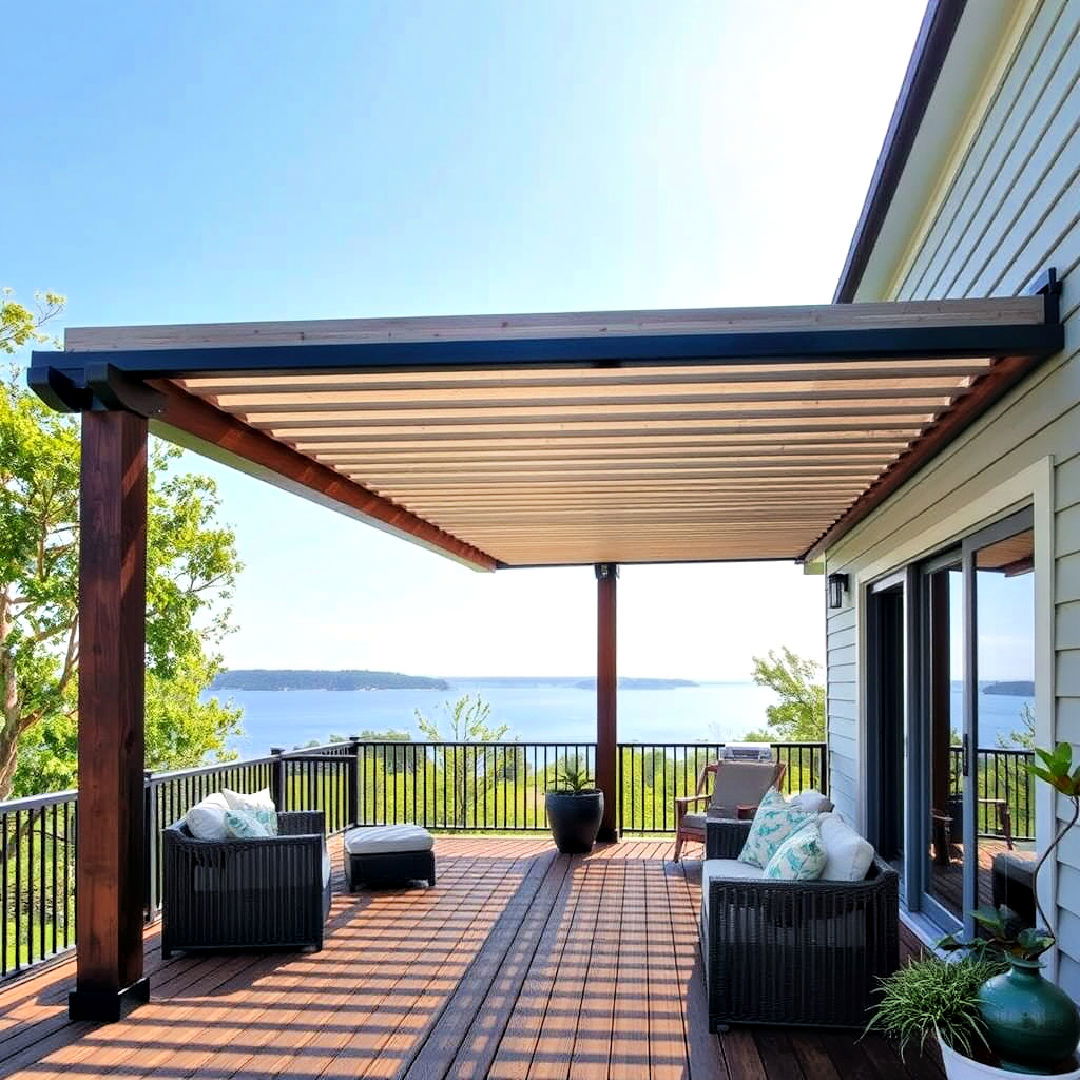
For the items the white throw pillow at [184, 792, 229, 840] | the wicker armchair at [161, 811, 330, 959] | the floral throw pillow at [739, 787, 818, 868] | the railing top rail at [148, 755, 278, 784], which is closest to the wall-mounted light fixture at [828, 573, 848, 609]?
the floral throw pillow at [739, 787, 818, 868]

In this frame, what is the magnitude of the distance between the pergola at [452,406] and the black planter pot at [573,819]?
349 cm

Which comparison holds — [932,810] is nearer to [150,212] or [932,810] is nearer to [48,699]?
[48,699]

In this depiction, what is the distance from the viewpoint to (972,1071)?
9.25 feet

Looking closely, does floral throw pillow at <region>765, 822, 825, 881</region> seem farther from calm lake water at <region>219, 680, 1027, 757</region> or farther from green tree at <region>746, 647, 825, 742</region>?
calm lake water at <region>219, 680, 1027, 757</region>

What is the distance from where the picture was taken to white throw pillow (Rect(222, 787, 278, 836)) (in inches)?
217

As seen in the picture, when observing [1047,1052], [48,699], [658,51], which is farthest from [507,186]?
[1047,1052]

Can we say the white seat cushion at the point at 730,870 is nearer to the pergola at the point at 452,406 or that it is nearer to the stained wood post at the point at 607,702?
the pergola at the point at 452,406

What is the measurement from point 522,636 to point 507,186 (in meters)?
35.4

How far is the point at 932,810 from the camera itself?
210 inches

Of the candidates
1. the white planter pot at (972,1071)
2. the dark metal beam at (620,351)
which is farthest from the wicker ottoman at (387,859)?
the white planter pot at (972,1071)

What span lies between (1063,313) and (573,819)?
5787mm

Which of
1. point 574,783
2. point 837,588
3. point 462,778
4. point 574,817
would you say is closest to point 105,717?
point 574,817

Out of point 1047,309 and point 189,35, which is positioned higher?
point 189,35

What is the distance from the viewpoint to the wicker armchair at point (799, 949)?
401 cm
